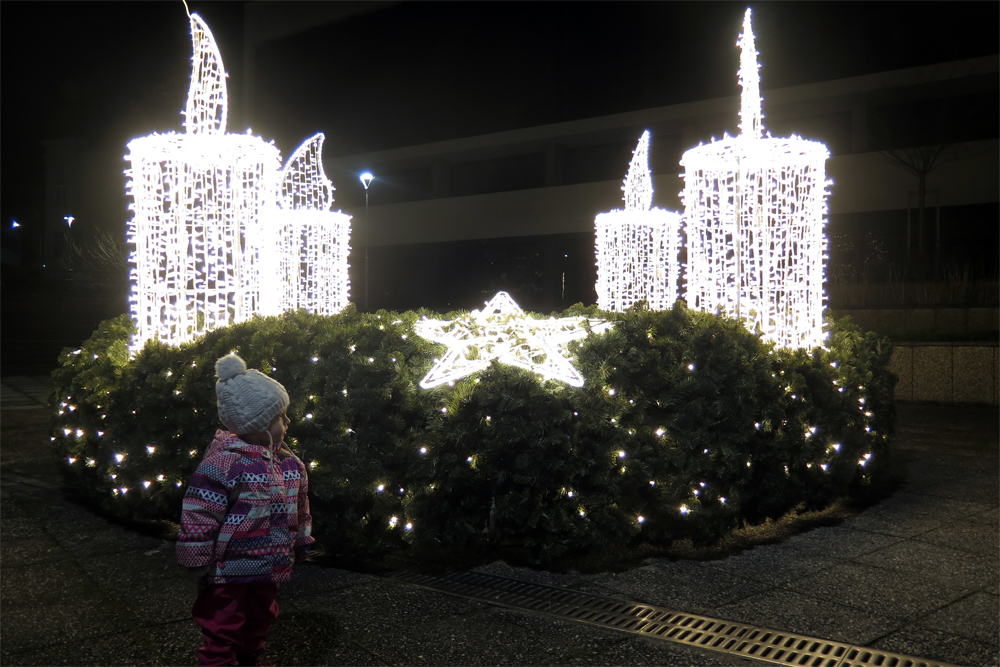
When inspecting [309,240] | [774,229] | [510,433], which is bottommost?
[510,433]

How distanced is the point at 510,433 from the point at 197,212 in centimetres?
367

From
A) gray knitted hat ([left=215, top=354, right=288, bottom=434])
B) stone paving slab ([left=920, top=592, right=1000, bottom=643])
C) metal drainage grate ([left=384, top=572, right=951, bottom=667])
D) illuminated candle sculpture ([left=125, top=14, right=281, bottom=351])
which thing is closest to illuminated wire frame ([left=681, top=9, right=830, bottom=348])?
stone paving slab ([left=920, top=592, right=1000, bottom=643])

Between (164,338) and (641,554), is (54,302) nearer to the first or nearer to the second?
(164,338)

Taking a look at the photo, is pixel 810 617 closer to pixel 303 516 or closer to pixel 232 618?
pixel 303 516

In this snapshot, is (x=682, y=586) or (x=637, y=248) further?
(x=637, y=248)

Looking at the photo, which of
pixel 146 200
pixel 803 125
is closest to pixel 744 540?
pixel 146 200

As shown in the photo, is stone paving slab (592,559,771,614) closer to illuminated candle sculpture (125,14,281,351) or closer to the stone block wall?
illuminated candle sculpture (125,14,281,351)

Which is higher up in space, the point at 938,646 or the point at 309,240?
the point at 309,240

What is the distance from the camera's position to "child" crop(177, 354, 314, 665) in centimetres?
295

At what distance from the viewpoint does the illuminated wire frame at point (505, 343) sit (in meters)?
5.55

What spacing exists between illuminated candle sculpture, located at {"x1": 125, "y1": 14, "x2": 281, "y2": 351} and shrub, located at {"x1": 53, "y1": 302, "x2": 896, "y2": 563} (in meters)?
0.68

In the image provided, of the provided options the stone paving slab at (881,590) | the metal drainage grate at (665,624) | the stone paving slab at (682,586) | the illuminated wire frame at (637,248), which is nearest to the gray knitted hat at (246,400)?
the metal drainage grate at (665,624)

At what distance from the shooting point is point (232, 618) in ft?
10.0

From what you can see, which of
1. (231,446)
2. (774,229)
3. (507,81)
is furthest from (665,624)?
(507,81)
